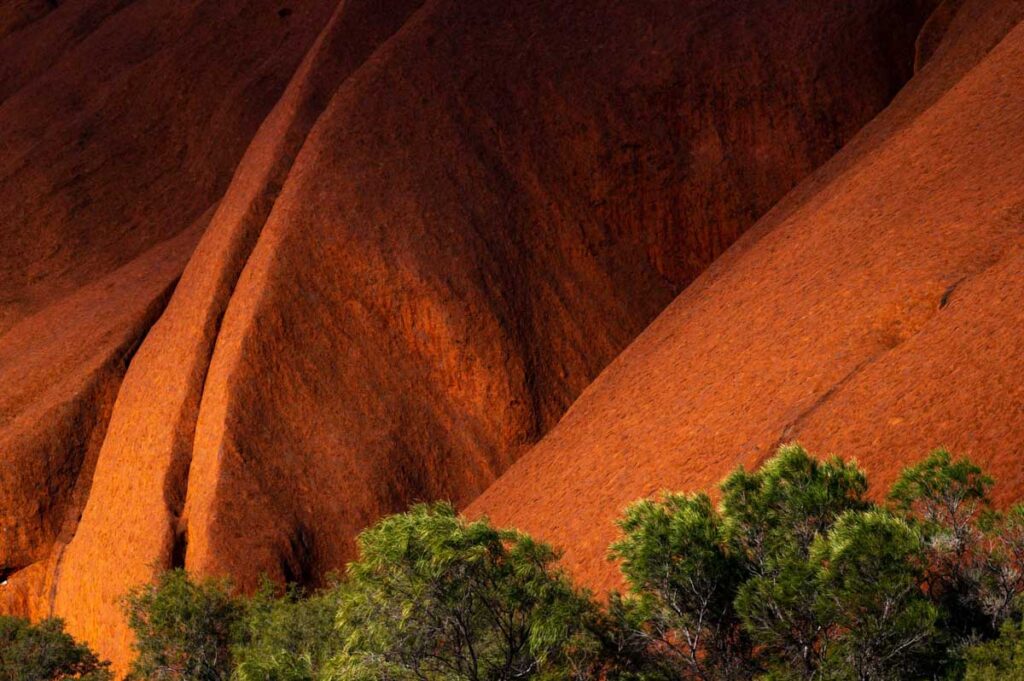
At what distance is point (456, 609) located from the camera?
40.7 ft

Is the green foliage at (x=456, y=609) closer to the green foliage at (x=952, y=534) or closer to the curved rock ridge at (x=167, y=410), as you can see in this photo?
the green foliage at (x=952, y=534)

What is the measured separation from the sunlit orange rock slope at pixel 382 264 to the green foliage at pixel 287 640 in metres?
3.78

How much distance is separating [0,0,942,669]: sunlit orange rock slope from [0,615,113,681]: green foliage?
1729 millimetres

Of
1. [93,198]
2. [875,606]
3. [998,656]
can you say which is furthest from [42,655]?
[93,198]

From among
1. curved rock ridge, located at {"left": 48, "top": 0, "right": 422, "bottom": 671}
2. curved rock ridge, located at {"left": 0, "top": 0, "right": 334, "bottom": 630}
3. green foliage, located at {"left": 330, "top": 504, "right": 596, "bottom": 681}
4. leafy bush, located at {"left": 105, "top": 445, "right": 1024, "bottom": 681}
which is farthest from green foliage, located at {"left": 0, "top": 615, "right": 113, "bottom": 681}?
green foliage, located at {"left": 330, "top": 504, "right": 596, "bottom": 681}

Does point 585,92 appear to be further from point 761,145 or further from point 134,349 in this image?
point 134,349

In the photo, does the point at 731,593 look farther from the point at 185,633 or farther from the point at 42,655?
the point at 42,655

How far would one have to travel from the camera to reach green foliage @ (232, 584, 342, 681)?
1384 centimetres

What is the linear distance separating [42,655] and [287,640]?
5.17 meters

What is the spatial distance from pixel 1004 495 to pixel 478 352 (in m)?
12.9

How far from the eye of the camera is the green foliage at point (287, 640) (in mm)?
13844

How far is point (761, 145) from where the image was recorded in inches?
1177

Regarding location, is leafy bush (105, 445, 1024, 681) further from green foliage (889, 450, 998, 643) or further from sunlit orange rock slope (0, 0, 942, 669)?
sunlit orange rock slope (0, 0, 942, 669)

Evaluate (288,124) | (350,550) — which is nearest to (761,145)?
(288,124)
